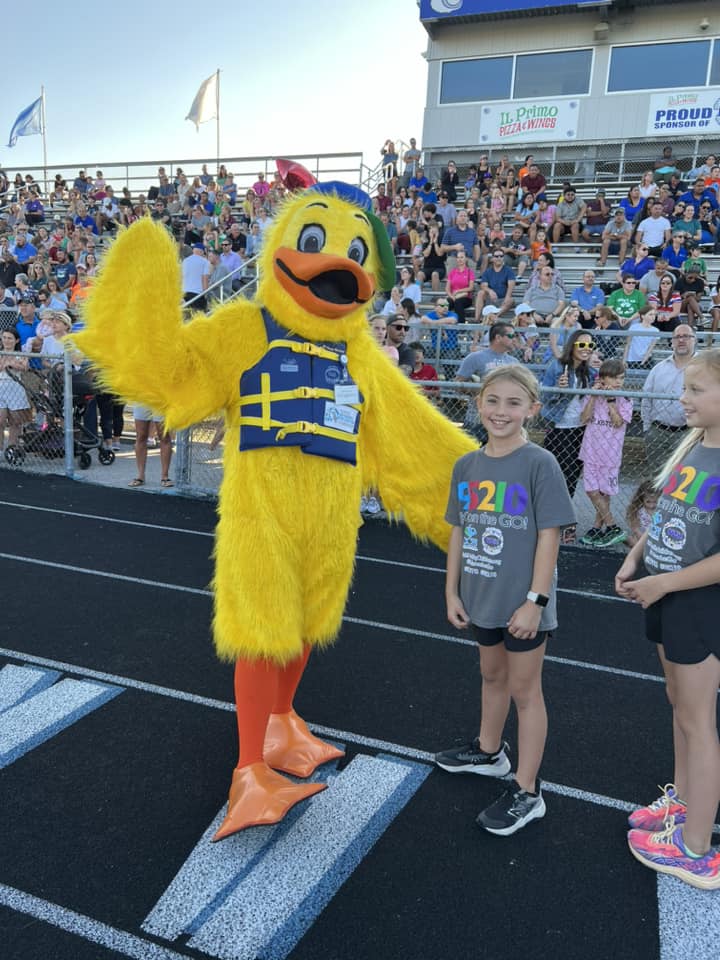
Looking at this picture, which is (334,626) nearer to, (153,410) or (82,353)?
(153,410)

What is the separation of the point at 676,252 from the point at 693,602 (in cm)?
900

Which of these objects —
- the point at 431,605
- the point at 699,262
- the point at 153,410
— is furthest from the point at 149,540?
the point at 699,262

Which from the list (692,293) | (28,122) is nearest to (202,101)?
(28,122)

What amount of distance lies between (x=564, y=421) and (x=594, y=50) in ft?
44.5

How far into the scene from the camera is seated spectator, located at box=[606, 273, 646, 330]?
29.3 ft

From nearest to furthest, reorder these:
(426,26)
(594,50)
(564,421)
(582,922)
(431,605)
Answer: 1. (582,922)
2. (431,605)
3. (564,421)
4. (594,50)
5. (426,26)

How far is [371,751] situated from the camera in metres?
2.93

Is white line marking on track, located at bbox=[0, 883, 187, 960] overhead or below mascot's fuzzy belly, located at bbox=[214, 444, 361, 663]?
below

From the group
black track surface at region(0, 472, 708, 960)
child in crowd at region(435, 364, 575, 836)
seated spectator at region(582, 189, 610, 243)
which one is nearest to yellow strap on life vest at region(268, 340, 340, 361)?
child in crowd at region(435, 364, 575, 836)

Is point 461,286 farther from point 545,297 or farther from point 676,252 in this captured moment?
point 676,252

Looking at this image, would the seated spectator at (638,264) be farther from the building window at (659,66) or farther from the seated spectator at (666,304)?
the building window at (659,66)

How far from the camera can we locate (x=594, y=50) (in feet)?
51.2

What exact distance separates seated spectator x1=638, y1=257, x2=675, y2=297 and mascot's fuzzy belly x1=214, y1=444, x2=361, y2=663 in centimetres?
813

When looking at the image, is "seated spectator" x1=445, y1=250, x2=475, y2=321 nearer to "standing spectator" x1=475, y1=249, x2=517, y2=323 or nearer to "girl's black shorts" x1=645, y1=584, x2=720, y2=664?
"standing spectator" x1=475, y1=249, x2=517, y2=323
